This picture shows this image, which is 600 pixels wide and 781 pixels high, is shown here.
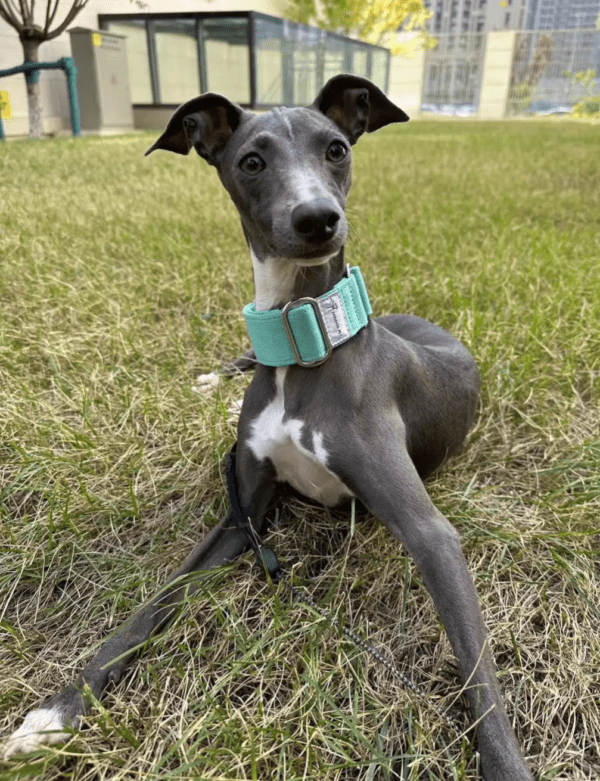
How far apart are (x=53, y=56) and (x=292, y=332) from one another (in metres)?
18.0

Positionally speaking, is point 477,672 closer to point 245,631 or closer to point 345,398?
point 245,631

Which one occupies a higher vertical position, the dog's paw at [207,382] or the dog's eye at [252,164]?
the dog's eye at [252,164]

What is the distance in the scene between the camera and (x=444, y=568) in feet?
4.91

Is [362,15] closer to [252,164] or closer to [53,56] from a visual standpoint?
[53,56]

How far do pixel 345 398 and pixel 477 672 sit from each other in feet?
2.51

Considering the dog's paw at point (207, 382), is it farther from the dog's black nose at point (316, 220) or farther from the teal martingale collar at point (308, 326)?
the dog's black nose at point (316, 220)

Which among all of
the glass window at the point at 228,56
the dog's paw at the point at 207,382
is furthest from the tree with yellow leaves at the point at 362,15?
the dog's paw at the point at 207,382

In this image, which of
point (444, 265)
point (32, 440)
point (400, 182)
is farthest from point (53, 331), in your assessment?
point (400, 182)

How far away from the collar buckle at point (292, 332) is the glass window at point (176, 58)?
19.1m

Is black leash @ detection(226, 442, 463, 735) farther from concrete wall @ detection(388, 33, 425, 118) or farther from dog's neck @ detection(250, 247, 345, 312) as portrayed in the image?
concrete wall @ detection(388, 33, 425, 118)

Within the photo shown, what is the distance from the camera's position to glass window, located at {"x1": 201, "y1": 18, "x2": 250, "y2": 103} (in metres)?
18.6

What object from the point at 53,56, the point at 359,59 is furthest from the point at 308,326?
the point at 359,59

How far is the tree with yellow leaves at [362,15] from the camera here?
30844 millimetres

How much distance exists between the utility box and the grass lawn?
1455cm
